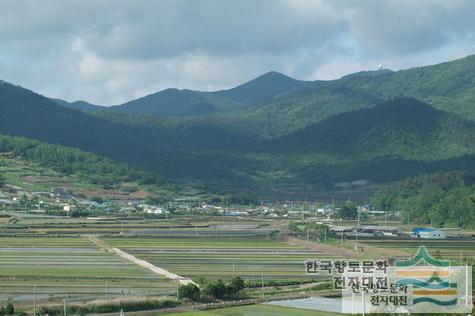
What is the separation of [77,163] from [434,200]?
66524mm

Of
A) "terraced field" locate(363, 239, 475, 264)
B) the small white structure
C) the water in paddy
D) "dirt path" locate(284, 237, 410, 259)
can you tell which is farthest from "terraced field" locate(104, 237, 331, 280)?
the small white structure

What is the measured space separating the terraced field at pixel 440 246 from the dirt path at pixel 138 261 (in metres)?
18.7

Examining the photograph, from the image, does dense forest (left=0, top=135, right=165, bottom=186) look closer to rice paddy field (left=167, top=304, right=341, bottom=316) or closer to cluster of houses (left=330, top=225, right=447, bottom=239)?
cluster of houses (left=330, top=225, right=447, bottom=239)

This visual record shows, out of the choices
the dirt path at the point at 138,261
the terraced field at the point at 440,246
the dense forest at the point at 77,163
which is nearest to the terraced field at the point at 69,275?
the dirt path at the point at 138,261

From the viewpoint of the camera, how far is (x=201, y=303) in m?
49.7

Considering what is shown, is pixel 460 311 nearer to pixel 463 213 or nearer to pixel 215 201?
pixel 463 213

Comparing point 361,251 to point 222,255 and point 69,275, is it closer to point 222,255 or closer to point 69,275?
point 222,255

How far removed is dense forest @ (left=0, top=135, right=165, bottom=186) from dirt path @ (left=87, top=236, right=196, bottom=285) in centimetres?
7487

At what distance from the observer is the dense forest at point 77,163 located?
6437 inches

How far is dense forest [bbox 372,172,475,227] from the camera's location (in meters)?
115

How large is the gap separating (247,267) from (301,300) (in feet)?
46.8

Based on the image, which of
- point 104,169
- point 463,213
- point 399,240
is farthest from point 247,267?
point 104,169

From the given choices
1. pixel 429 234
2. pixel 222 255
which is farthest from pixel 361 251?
pixel 429 234

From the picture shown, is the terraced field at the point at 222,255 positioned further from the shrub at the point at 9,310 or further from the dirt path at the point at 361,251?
the shrub at the point at 9,310
